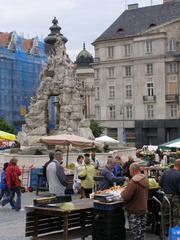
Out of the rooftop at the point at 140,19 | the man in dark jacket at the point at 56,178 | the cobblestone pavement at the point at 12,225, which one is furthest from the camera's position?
the rooftop at the point at 140,19

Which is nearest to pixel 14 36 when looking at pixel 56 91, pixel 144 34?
pixel 144 34

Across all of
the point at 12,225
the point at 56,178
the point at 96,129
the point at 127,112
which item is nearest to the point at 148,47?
the point at 127,112

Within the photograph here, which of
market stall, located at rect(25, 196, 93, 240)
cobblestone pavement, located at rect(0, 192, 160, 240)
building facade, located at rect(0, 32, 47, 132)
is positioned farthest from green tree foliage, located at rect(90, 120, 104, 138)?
market stall, located at rect(25, 196, 93, 240)

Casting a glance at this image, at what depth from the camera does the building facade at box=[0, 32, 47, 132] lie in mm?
72438

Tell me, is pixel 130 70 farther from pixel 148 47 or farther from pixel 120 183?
pixel 120 183

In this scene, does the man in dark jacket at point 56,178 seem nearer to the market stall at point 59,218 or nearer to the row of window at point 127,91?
the market stall at point 59,218

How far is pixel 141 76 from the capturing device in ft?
236

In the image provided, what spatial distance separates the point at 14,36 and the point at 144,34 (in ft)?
72.1

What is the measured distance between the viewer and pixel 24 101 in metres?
76.1

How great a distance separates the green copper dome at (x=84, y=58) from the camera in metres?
103

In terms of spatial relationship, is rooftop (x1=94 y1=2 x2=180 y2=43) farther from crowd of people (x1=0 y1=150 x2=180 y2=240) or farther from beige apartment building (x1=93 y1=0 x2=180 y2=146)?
crowd of people (x1=0 y1=150 x2=180 y2=240)

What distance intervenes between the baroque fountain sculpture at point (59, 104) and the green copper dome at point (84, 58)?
66.2 metres

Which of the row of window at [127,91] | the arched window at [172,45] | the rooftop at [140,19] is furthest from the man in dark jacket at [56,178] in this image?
the rooftop at [140,19]

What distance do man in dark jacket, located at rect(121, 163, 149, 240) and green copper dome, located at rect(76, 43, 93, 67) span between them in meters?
93.1
